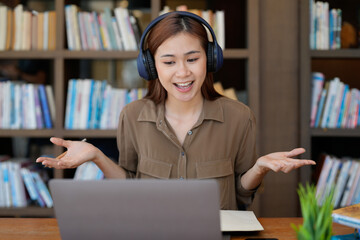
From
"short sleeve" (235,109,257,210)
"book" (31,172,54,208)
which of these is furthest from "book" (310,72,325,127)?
"book" (31,172,54,208)

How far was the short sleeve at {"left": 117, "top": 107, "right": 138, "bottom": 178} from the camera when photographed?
1661 mm

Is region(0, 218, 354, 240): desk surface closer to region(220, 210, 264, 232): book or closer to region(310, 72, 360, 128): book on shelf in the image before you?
region(220, 210, 264, 232): book

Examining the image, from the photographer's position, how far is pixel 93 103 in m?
2.38

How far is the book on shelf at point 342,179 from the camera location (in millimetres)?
2299

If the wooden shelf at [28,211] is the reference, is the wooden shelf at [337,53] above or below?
above

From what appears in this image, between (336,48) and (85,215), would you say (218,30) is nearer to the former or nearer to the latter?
(336,48)

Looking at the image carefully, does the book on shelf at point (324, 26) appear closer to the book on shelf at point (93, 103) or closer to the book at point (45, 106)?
the book on shelf at point (93, 103)

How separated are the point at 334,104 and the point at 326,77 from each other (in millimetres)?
287

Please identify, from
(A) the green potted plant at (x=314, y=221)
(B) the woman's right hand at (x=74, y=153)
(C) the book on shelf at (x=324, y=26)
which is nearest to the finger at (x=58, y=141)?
(B) the woman's right hand at (x=74, y=153)

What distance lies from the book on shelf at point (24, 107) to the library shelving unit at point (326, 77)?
1.51m

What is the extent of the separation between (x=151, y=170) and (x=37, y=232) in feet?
1.76

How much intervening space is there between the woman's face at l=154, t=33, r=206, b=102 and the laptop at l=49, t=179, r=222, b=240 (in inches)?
29.6

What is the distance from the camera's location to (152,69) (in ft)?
5.06

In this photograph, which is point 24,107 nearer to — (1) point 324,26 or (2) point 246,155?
(2) point 246,155
